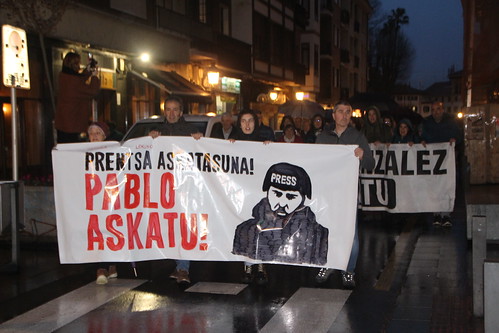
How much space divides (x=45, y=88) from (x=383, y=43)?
66057 mm

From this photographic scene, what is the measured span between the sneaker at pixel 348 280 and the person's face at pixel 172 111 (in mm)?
2542

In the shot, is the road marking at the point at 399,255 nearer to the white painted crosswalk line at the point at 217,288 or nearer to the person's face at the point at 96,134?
the white painted crosswalk line at the point at 217,288

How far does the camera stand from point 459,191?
16.7 m

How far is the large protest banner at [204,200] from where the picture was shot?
6.80m

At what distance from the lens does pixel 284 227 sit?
270 inches

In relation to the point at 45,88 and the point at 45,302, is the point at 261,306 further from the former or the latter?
the point at 45,88

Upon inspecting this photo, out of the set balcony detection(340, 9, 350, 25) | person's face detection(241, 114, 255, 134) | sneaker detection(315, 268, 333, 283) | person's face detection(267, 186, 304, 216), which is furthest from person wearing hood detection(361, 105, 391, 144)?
balcony detection(340, 9, 350, 25)

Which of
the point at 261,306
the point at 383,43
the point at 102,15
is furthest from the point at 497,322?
the point at 383,43

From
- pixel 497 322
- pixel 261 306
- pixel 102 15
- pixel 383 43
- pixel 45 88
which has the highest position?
pixel 383 43

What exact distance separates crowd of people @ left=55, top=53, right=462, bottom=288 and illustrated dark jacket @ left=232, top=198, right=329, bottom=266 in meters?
0.30

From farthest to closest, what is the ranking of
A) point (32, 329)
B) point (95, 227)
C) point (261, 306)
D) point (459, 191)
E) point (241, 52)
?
point (241, 52) → point (459, 191) → point (95, 227) → point (261, 306) → point (32, 329)

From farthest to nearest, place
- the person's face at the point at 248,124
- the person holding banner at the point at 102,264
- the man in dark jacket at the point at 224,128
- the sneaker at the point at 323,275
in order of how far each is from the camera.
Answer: the man in dark jacket at the point at 224,128 < the person's face at the point at 248,124 < the person holding banner at the point at 102,264 < the sneaker at the point at 323,275

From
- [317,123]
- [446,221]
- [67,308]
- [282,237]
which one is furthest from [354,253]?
[317,123]

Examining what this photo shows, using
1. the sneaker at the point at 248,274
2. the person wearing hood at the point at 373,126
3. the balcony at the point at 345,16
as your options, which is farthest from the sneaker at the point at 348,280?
the balcony at the point at 345,16
